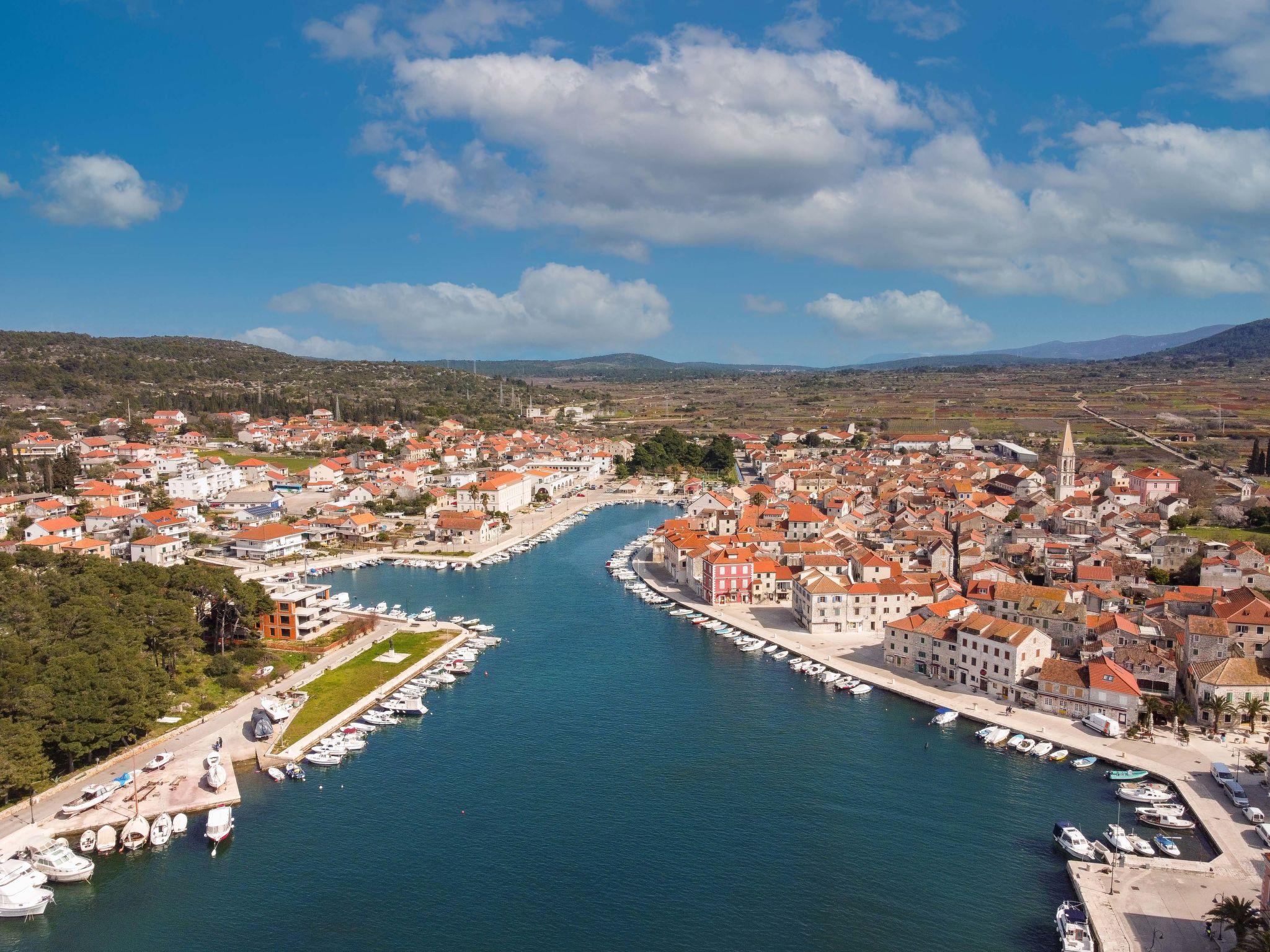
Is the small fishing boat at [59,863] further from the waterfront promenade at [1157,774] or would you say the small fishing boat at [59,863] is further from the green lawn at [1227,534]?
the green lawn at [1227,534]

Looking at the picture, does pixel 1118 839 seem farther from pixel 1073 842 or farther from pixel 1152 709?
pixel 1152 709

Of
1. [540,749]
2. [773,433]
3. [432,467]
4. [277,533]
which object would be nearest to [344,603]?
[277,533]

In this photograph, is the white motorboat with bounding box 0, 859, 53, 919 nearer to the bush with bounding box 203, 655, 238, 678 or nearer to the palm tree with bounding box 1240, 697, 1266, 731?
the bush with bounding box 203, 655, 238, 678

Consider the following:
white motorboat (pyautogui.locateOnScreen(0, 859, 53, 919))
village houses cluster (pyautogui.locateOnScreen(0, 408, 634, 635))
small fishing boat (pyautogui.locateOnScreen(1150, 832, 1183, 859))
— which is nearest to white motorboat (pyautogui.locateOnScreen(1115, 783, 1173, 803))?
small fishing boat (pyautogui.locateOnScreen(1150, 832, 1183, 859))

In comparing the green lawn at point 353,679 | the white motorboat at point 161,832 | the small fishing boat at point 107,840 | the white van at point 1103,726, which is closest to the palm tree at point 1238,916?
the white van at point 1103,726

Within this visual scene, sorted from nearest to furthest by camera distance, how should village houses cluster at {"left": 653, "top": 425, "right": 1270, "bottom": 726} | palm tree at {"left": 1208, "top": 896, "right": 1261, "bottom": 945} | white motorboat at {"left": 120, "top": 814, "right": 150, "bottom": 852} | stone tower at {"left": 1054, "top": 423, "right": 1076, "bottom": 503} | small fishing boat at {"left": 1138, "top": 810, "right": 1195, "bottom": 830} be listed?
palm tree at {"left": 1208, "top": 896, "right": 1261, "bottom": 945}, white motorboat at {"left": 120, "top": 814, "right": 150, "bottom": 852}, small fishing boat at {"left": 1138, "top": 810, "right": 1195, "bottom": 830}, village houses cluster at {"left": 653, "top": 425, "right": 1270, "bottom": 726}, stone tower at {"left": 1054, "top": 423, "right": 1076, "bottom": 503}

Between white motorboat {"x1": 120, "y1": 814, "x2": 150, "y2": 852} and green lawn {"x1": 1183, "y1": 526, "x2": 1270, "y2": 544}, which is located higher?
green lawn {"x1": 1183, "y1": 526, "x2": 1270, "y2": 544}

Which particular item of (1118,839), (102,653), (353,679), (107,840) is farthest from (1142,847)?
(102,653)
